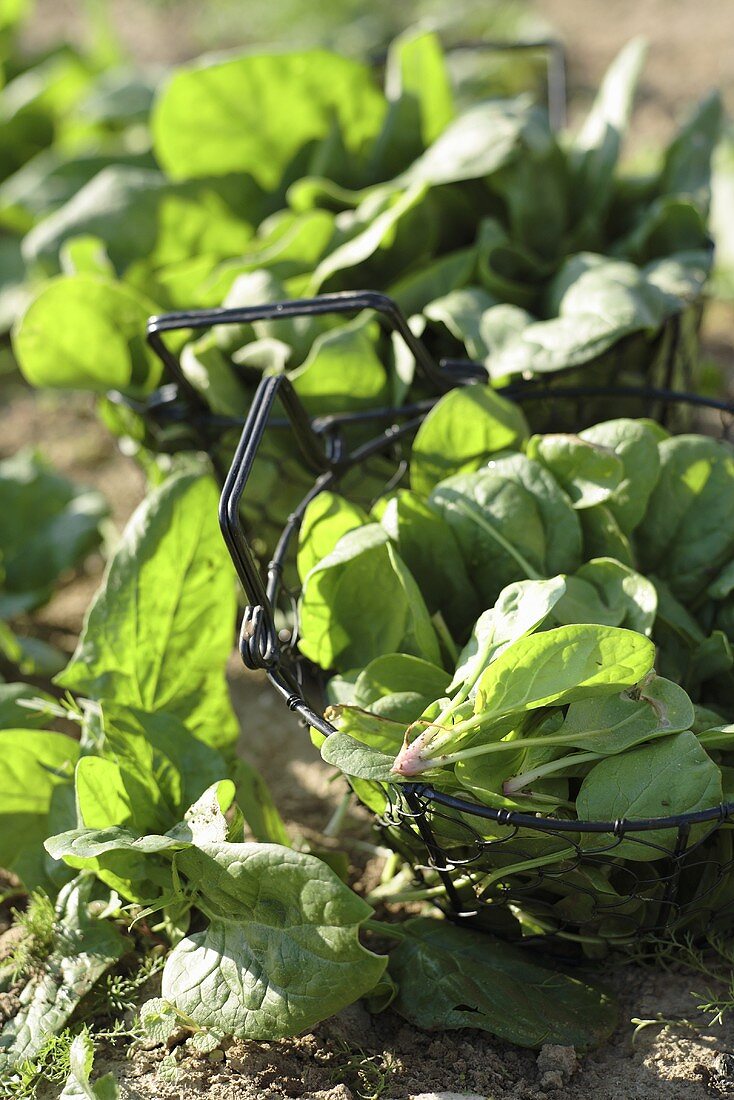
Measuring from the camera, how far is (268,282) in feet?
4.23

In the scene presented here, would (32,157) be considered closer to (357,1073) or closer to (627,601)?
(627,601)

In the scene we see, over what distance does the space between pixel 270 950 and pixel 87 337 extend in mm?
822

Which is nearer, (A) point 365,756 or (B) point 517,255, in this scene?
(A) point 365,756

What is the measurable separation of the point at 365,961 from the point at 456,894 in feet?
0.41

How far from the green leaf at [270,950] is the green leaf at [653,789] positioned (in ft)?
0.69

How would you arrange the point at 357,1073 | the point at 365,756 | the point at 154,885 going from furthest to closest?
the point at 154,885
the point at 357,1073
the point at 365,756

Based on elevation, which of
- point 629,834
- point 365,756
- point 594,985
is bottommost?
point 594,985

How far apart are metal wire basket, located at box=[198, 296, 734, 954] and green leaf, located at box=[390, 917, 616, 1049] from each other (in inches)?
1.1

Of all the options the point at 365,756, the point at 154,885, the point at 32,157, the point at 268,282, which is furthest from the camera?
→ the point at 32,157

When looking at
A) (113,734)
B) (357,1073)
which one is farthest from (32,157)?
(357,1073)

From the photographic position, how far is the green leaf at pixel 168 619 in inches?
43.3

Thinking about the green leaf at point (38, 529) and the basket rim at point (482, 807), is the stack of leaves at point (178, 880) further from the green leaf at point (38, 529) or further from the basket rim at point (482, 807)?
the green leaf at point (38, 529)

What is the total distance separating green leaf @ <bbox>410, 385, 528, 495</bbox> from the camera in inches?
42.5

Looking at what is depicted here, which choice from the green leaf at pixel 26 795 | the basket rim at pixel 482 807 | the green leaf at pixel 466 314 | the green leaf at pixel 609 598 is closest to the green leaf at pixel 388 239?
the green leaf at pixel 466 314
